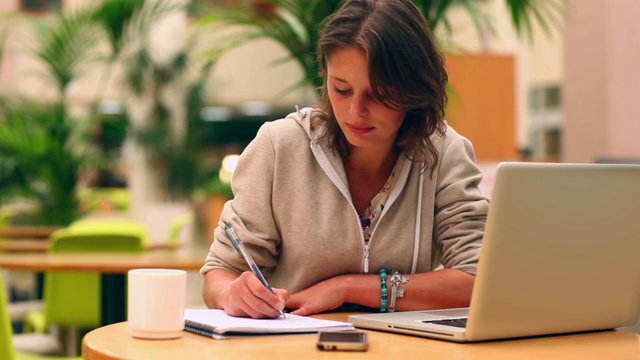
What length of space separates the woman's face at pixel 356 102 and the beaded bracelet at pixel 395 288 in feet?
0.84

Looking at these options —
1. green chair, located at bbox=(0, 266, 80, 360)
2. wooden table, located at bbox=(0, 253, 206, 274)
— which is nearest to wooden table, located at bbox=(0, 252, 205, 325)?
wooden table, located at bbox=(0, 253, 206, 274)

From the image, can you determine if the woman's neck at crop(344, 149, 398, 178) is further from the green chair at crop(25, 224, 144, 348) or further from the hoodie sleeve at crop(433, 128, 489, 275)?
the green chair at crop(25, 224, 144, 348)

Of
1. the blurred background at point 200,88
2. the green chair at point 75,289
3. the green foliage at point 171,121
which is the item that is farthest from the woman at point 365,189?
the green foliage at point 171,121

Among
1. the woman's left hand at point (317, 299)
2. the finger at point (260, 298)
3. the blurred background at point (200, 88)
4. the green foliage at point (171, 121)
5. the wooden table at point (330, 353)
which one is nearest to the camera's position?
the wooden table at point (330, 353)

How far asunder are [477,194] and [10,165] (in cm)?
589

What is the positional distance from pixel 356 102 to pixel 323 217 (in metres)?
0.27

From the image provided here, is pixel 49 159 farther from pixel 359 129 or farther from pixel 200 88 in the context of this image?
pixel 359 129

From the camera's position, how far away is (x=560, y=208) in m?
1.37

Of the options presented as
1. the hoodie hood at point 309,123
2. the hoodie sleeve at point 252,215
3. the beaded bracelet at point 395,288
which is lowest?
the beaded bracelet at point 395,288

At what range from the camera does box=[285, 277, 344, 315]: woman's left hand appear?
170 centimetres

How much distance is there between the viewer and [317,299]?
1710 mm

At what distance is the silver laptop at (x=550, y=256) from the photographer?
1.31m

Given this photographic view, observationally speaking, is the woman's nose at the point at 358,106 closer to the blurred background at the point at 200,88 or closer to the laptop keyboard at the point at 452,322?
the laptop keyboard at the point at 452,322

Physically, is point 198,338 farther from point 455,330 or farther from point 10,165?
point 10,165
